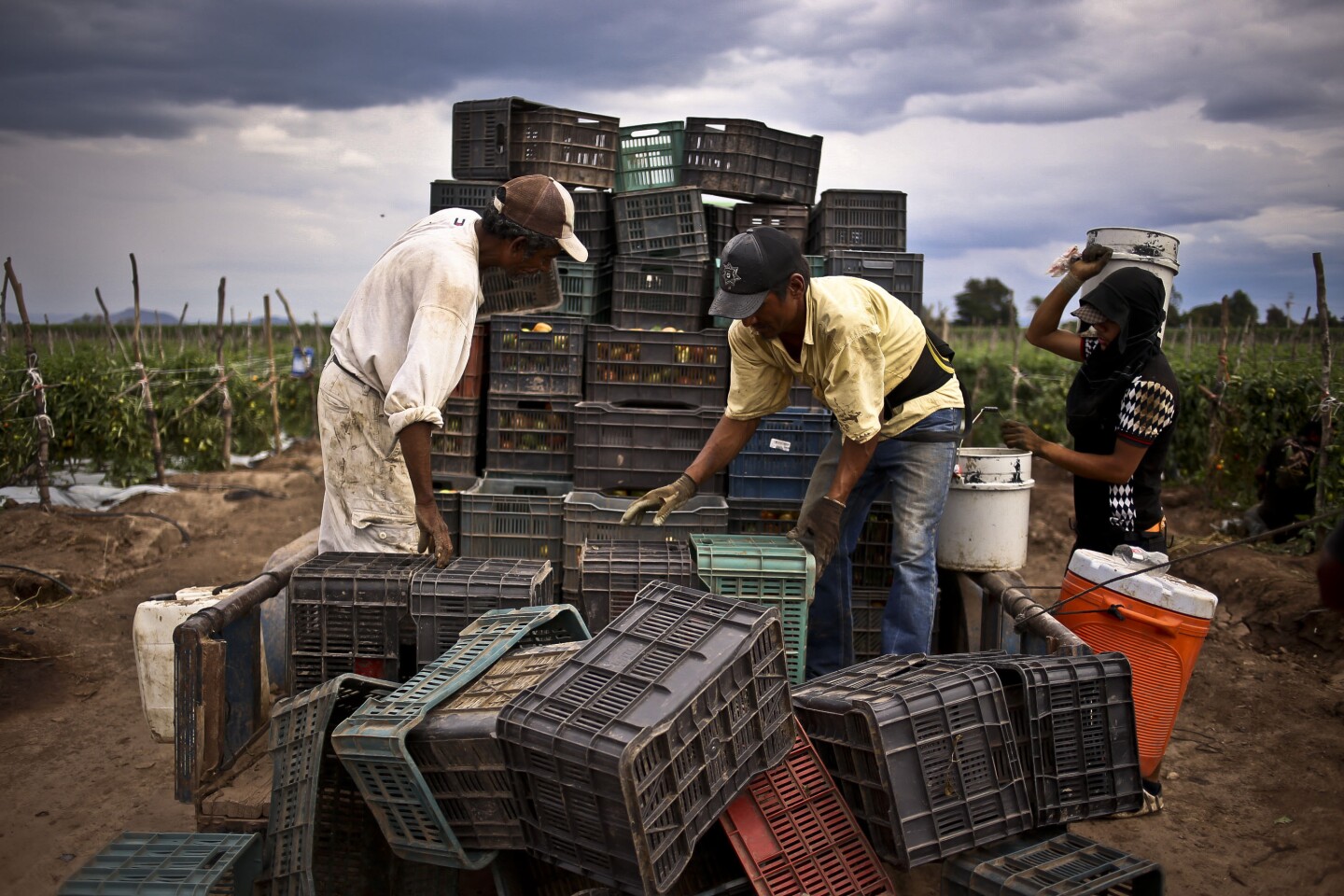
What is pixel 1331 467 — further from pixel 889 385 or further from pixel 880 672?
pixel 880 672

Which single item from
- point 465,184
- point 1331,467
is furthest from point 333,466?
point 1331,467

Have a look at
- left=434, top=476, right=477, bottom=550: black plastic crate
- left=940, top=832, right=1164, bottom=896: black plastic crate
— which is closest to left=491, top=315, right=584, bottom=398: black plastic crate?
left=434, top=476, right=477, bottom=550: black plastic crate

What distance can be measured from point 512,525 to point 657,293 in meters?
1.72

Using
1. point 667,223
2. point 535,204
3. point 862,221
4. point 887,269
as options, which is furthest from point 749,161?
point 535,204

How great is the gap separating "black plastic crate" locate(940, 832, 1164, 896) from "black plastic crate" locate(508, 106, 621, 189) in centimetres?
447

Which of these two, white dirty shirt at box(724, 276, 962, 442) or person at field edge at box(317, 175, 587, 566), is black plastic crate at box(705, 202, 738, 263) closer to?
white dirty shirt at box(724, 276, 962, 442)

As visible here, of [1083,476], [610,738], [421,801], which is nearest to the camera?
[610,738]

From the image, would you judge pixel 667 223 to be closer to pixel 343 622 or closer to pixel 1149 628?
pixel 343 622

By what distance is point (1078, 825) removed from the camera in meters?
3.95

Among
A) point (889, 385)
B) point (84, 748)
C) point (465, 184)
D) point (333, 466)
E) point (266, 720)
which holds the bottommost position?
point (84, 748)

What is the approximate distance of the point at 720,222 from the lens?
5871 mm

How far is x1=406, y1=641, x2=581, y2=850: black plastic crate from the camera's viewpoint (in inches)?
101

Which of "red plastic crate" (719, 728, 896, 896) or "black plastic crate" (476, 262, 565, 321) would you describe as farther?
"black plastic crate" (476, 262, 565, 321)

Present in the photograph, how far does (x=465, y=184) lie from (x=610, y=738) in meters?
4.21
